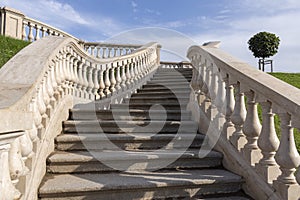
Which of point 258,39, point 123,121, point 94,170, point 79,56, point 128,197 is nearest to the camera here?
point 128,197

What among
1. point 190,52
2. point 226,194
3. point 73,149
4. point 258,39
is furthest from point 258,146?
point 258,39

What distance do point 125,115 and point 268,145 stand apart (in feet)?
6.31

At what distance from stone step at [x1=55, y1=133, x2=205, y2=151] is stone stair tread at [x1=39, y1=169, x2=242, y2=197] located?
450mm

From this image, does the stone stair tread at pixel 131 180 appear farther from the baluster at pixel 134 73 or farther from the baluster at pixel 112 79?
the baluster at pixel 134 73

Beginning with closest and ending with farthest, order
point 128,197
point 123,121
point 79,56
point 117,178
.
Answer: point 128,197
point 117,178
point 123,121
point 79,56

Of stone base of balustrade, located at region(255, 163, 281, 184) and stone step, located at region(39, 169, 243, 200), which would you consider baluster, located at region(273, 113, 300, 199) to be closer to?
stone base of balustrade, located at region(255, 163, 281, 184)

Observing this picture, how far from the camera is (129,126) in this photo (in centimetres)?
324

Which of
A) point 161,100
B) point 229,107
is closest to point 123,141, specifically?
point 229,107

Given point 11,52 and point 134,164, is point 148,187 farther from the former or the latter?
point 11,52

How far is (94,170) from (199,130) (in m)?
1.43

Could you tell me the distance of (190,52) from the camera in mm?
3969

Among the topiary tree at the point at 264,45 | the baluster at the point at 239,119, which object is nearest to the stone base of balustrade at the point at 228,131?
the baluster at the point at 239,119

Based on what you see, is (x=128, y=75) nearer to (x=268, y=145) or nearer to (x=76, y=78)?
(x=76, y=78)

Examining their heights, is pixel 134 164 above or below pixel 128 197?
above
